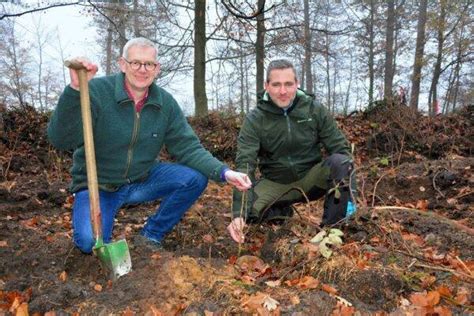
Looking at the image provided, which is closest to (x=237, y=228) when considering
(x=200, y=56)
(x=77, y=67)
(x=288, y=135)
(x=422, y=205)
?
(x=288, y=135)

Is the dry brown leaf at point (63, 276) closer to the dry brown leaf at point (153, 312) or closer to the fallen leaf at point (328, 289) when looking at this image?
the dry brown leaf at point (153, 312)

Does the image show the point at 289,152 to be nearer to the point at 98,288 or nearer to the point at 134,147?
the point at 134,147

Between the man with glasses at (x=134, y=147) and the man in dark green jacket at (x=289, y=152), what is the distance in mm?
425

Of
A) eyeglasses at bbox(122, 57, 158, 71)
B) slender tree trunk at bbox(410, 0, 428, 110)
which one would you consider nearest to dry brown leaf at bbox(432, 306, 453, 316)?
eyeglasses at bbox(122, 57, 158, 71)

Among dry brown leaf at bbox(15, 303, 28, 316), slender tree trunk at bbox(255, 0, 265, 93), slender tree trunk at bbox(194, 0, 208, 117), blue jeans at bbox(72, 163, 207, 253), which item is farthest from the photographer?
slender tree trunk at bbox(255, 0, 265, 93)

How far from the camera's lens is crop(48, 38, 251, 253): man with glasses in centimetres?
299

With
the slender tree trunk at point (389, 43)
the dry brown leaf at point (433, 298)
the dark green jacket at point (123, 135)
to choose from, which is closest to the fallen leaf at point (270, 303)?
the dry brown leaf at point (433, 298)

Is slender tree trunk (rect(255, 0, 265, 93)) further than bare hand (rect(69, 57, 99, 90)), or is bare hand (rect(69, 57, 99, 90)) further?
slender tree trunk (rect(255, 0, 265, 93))

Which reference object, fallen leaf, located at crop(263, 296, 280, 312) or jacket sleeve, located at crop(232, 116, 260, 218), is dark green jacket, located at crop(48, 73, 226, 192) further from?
fallen leaf, located at crop(263, 296, 280, 312)

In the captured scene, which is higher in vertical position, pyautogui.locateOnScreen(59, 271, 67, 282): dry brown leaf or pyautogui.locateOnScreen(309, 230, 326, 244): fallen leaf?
pyautogui.locateOnScreen(309, 230, 326, 244): fallen leaf

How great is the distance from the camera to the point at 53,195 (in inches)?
197

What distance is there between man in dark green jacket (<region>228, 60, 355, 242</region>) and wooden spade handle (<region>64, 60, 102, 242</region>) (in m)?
1.00

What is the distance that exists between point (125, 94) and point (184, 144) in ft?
2.04

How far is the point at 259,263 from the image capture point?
9.41ft
